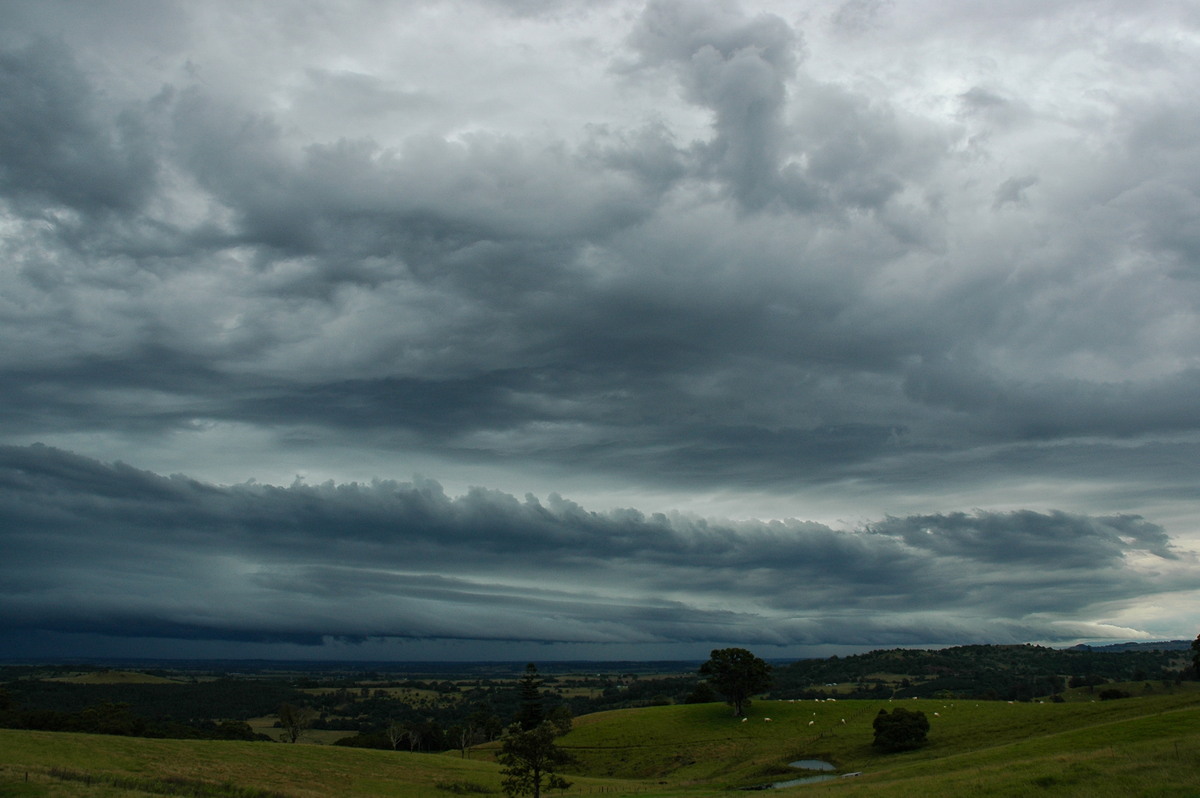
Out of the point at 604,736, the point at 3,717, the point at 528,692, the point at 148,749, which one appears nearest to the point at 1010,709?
the point at 604,736

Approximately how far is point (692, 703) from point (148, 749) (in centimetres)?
9582

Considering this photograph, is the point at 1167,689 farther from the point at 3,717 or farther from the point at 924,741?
the point at 3,717

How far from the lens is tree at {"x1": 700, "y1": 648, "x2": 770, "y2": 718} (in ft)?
397

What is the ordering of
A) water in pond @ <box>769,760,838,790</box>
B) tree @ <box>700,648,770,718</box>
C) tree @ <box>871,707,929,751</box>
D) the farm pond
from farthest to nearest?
1. tree @ <box>700,648,770,718</box>
2. tree @ <box>871,707,929,751</box>
3. water in pond @ <box>769,760,838,790</box>
4. the farm pond

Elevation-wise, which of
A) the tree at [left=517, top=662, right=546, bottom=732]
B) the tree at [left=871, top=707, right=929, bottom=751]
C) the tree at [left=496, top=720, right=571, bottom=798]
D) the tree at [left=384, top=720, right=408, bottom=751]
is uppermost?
the tree at [left=496, top=720, right=571, bottom=798]

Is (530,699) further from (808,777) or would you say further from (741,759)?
(808,777)

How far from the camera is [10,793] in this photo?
137ft

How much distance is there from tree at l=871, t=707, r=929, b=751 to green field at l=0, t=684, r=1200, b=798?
2433 millimetres

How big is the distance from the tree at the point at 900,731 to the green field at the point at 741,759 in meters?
2.43

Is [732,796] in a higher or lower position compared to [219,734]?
higher

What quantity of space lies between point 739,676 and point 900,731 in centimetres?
3689

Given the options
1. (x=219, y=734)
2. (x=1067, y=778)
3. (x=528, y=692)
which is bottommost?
(x=219, y=734)

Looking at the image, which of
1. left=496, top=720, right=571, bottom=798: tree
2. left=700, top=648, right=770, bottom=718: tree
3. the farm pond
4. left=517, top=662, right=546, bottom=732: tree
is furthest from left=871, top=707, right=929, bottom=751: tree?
left=517, top=662, right=546, bottom=732: tree

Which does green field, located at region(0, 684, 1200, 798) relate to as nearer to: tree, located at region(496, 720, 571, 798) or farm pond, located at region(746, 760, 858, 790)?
farm pond, located at region(746, 760, 858, 790)
